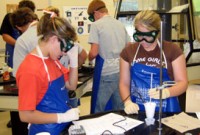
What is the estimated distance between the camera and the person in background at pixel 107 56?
2.90m

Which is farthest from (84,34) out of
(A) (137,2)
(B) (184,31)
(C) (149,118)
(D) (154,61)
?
(C) (149,118)

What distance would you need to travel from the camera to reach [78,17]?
5.01 meters

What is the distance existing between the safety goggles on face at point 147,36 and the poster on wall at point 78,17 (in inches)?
128

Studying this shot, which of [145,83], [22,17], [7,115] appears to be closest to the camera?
[145,83]

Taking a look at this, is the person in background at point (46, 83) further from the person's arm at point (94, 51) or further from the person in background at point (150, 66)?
the person's arm at point (94, 51)

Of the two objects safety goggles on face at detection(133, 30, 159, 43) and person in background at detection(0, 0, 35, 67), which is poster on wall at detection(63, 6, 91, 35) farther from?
safety goggles on face at detection(133, 30, 159, 43)

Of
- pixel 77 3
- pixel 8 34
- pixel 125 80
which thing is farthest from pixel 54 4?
pixel 125 80

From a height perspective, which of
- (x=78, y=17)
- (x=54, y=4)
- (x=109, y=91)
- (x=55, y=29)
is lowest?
(x=109, y=91)

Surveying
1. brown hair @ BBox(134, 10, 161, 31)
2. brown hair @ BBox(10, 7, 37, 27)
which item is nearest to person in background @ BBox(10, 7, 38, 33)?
brown hair @ BBox(10, 7, 37, 27)

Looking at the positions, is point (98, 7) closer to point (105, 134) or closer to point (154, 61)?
point (154, 61)

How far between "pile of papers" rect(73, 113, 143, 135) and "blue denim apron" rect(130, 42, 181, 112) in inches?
10.1

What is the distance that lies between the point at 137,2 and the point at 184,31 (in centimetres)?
82

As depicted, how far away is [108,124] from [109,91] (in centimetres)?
133

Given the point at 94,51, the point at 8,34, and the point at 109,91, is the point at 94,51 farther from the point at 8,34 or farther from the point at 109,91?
the point at 8,34
